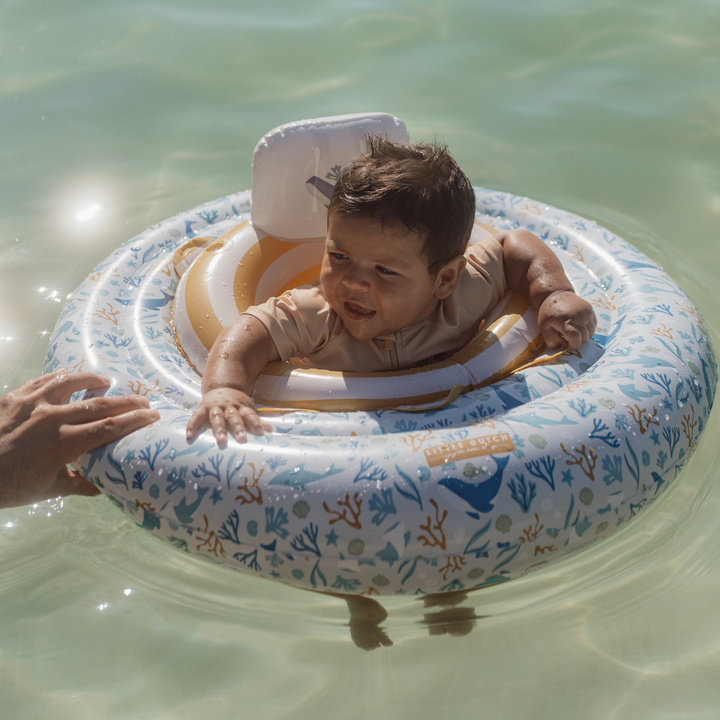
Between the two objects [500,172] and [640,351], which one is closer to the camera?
[640,351]

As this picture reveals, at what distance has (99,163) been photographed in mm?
A: 4945

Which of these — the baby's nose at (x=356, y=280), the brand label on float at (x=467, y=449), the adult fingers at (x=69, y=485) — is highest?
the baby's nose at (x=356, y=280)

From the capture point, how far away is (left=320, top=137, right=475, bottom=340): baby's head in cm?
222

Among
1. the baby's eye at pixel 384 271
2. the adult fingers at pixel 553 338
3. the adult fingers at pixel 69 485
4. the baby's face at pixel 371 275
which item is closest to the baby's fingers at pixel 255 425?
the baby's face at pixel 371 275

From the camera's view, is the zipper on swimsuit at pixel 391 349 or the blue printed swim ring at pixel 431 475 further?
the zipper on swimsuit at pixel 391 349

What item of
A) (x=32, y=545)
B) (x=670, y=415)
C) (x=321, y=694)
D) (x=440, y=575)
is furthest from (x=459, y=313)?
(x=32, y=545)

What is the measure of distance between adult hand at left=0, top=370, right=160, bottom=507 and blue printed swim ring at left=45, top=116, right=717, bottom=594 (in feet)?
0.18

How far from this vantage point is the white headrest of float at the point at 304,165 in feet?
9.00

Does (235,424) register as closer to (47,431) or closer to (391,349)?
(47,431)

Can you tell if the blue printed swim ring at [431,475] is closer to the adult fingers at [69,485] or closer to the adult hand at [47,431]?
the adult hand at [47,431]

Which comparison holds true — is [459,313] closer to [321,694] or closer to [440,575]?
[440,575]

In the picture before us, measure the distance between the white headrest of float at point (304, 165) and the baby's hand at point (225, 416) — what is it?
955 mm

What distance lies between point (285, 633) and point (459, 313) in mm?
1210

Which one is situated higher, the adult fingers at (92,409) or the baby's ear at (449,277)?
the baby's ear at (449,277)
